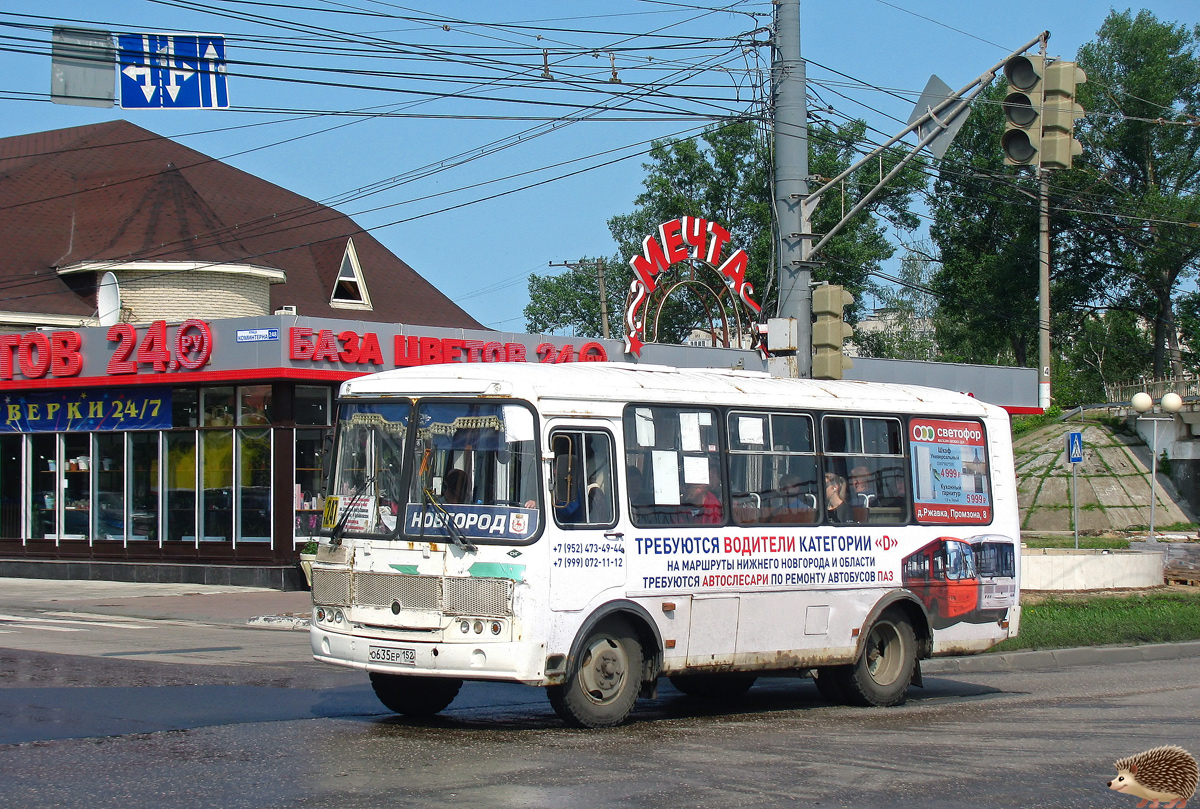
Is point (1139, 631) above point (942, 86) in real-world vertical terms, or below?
below

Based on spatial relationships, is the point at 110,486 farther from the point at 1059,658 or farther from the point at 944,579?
the point at 944,579

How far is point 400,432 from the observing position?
9.64m

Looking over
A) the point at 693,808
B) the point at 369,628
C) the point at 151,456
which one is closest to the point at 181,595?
the point at 151,456

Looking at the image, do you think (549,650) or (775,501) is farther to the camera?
(775,501)

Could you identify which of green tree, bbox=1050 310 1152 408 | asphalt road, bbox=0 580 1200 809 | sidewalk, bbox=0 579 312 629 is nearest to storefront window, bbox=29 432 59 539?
sidewalk, bbox=0 579 312 629

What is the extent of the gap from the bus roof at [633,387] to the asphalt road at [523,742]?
248 cm

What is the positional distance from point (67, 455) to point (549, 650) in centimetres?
2084

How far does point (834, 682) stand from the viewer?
37.9 ft

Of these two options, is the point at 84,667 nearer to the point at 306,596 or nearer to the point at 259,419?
the point at 306,596

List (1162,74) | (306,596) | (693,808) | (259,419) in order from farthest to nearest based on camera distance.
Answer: (1162,74) → (259,419) → (306,596) → (693,808)

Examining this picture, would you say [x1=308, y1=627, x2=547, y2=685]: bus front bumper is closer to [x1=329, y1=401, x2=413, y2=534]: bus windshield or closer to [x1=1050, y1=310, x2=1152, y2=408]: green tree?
[x1=329, y1=401, x2=413, y2=534]: bus windshield

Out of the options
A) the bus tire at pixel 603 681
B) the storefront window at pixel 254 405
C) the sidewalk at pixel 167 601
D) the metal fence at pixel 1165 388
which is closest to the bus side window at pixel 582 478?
the bus tire at pixel 603 681

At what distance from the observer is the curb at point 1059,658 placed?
1439 cm

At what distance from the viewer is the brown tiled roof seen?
31797 millimetres
